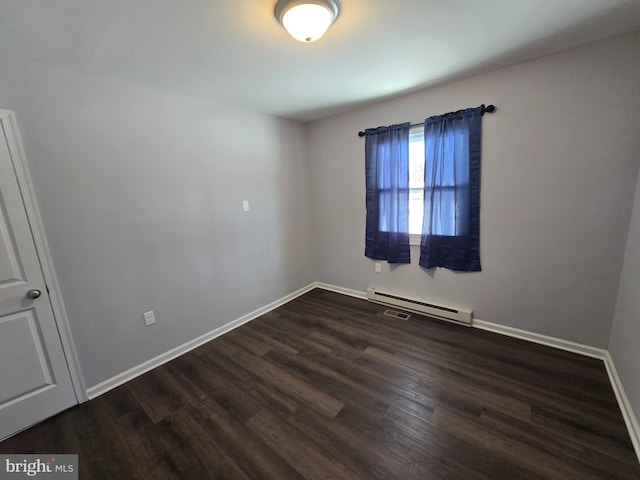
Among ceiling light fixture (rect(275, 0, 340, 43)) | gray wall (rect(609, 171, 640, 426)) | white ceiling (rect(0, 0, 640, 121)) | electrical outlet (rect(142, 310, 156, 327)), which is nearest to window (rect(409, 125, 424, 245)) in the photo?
white ceiling (rect(0, 0, 640, 121))

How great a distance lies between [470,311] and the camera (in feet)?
8.32

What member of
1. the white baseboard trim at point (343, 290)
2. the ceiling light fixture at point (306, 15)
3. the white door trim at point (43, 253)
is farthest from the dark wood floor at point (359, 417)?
the ceiling light fixture at point (306, 15)

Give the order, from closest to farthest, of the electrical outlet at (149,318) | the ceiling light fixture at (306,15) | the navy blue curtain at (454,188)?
the ceiling light fixture at (306,15) → the electrical outlet at (149,318) → the navy blue curtain at (454,188)

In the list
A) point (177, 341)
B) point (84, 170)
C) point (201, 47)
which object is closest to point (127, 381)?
point (177, 341)

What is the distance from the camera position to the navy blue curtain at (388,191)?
9.02ft

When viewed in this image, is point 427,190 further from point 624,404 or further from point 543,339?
point 624,404

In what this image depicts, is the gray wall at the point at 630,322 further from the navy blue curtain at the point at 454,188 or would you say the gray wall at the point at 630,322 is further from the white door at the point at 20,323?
the white door at the point at 20,323

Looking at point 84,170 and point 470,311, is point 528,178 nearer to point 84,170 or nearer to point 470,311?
point 470,311

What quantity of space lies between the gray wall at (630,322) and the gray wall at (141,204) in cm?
303

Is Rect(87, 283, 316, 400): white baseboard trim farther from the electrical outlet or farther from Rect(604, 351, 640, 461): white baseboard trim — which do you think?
Rect(604, 351, 640, 461): white baseboard trim

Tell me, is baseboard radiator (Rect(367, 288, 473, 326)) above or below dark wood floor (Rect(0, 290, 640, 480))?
above

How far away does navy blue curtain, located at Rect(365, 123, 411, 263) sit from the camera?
275 cm

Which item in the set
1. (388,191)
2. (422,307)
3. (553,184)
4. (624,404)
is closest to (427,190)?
(388,191)

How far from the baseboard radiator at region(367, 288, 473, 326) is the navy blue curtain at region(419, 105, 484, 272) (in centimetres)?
45
